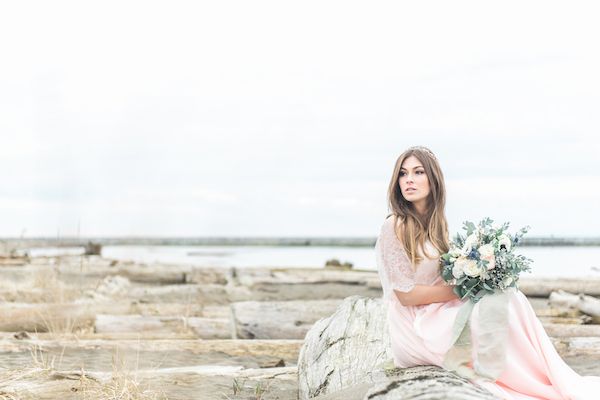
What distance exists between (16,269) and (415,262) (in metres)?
13.6

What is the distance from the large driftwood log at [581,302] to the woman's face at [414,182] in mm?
6516

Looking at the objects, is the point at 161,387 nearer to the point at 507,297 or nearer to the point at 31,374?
the point at 31,374

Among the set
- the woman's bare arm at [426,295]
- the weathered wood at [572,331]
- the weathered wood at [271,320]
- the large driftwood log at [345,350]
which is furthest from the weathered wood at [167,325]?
the woman's bare arm at [426,295]

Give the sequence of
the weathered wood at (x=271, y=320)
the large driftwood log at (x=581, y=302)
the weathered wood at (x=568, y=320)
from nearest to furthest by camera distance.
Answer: the weathered wood at (x=271, y=320)
the weathered wood at (x=568, y=320)
the large driftwood log at (x=581, y=302)

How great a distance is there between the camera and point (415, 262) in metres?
4.86

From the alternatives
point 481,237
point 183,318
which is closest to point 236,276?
point 183,318

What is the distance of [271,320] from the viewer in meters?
9.21

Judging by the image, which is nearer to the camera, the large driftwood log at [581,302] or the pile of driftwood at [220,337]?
the pile of driftwood at [220,337]

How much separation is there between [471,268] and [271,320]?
4886mm

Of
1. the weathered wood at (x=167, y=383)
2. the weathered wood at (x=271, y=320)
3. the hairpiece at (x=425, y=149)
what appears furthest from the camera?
the weathered wood at (x=271, y=320)

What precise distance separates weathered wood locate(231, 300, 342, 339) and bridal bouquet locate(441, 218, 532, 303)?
14.9 feet

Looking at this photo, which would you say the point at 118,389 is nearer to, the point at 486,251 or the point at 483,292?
the point at 483,292

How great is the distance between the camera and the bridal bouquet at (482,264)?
468 centimetres

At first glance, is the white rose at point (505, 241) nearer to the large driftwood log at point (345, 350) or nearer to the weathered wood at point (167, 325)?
the large driftwood log at point (345, 350)
